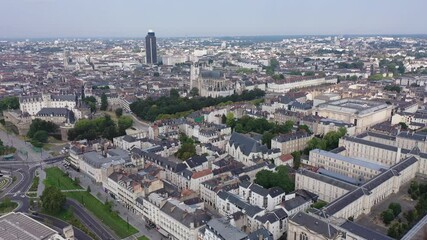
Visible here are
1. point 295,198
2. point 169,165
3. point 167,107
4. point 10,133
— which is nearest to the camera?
point 295,198

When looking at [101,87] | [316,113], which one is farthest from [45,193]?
[101,87]

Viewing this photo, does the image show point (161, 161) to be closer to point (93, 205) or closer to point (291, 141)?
point (93, 205)

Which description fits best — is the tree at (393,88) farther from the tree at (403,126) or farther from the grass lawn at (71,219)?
the grass lawn at (71,219)

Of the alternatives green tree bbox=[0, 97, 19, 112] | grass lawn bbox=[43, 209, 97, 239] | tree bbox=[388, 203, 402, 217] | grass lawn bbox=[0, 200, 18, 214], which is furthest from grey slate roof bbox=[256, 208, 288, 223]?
green tree bbox=[0, 97, 19, 112]

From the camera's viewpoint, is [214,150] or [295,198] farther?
[214,150]

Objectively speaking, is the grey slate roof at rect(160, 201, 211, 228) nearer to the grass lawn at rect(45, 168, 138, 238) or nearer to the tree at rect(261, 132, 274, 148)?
the grass lawn at rect(45, 168, 138, 238)

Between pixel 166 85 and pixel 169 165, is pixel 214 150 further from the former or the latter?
pixel 166 85
